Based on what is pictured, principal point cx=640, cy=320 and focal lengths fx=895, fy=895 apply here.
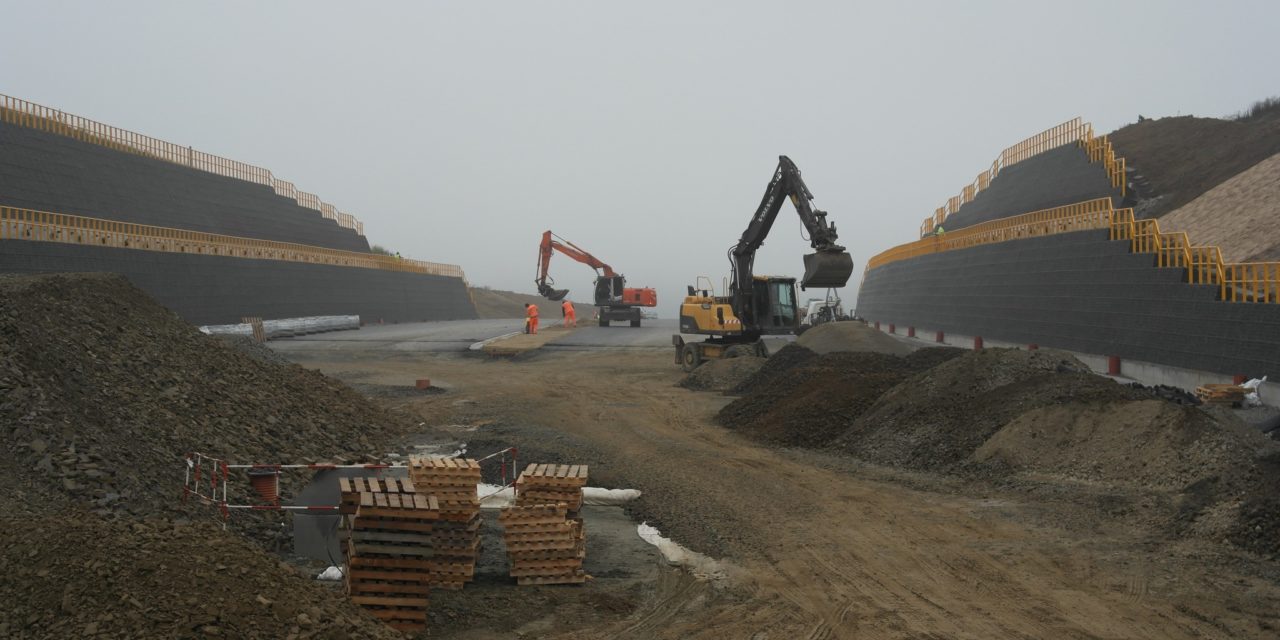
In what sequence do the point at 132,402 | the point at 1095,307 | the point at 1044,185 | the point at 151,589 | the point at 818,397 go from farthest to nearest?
the point at 1044,185
the point at 1095,307
the point at 818,397
the point at 132,402
the point at 151,589

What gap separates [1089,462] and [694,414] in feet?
30.8

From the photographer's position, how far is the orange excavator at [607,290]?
5059 centimetres

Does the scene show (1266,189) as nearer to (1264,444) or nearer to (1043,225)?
(1043,225)

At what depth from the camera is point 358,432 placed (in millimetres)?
15656

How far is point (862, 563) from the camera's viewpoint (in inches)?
353

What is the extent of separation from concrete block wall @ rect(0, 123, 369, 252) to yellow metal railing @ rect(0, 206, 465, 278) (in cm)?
184

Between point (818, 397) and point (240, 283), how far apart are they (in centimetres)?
3154

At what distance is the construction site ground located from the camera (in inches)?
289

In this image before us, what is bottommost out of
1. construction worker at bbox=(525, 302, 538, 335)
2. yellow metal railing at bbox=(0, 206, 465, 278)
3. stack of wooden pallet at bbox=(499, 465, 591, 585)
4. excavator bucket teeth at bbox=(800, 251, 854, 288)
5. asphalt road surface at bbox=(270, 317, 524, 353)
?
stack of wooden pallet at bbox=(499, 465, 591, 585)

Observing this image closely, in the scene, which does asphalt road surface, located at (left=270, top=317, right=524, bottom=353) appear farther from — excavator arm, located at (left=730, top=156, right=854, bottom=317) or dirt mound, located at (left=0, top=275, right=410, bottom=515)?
dirt mound, located at (left=0, top=275, right=410, bottom=515)

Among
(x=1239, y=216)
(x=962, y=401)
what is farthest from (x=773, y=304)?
(x=1239, y=216)

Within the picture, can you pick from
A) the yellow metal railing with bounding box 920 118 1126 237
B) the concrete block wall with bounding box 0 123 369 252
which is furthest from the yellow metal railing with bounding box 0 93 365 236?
the yellow metal railing with bounding box 920 118 1126 237

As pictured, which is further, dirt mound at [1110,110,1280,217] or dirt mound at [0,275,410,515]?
dirt mound at [1110,110,1280,217]

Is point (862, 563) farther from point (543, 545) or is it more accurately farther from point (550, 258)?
point (550, 258)
